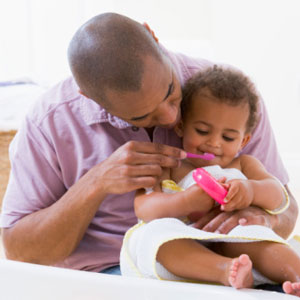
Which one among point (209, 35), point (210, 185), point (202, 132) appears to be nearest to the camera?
point (210, 185)

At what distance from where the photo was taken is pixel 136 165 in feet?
3.44

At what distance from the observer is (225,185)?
94 cm

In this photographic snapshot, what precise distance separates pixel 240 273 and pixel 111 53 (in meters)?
0.47

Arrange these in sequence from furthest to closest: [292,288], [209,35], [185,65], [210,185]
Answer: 1. [209,35]
2. [185,65]
3. [210,185]
4. [292,288]

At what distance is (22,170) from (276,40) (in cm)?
198

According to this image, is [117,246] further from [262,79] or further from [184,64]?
[262,79]

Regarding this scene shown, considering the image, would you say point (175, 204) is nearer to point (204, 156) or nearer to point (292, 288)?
point (204, 156)

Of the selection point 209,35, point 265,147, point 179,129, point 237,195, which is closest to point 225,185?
point 237,195

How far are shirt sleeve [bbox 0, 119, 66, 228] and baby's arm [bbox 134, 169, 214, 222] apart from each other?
286 mm

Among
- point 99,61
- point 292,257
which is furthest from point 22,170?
point 292,257

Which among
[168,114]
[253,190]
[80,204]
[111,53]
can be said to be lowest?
[80,204]

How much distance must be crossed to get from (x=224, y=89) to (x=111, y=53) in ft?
1.03

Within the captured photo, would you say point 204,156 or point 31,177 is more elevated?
point 204,156

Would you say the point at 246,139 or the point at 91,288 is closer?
the point at 91,288
